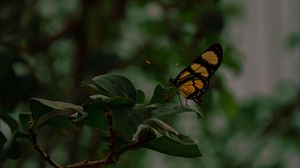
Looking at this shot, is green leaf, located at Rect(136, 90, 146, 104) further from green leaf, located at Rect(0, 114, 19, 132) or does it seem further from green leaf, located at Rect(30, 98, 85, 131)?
green leaf, located at Rect(0, 114, 19, 132)

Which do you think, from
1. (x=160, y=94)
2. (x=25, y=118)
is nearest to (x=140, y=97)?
(x=160, y=94)

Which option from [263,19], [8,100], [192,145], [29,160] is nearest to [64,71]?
[29,160]

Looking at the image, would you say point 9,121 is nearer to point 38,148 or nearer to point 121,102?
point 38,148

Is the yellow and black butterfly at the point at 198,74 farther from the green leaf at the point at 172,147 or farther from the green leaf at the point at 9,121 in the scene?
the green leaf at the point at 9,121

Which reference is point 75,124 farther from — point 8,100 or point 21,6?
point 21,6

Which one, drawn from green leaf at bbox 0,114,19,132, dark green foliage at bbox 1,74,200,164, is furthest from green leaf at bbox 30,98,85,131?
green leaf at bbox 0,114,19,132

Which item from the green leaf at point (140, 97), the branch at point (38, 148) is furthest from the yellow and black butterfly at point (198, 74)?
the branch at point (38, 148)
